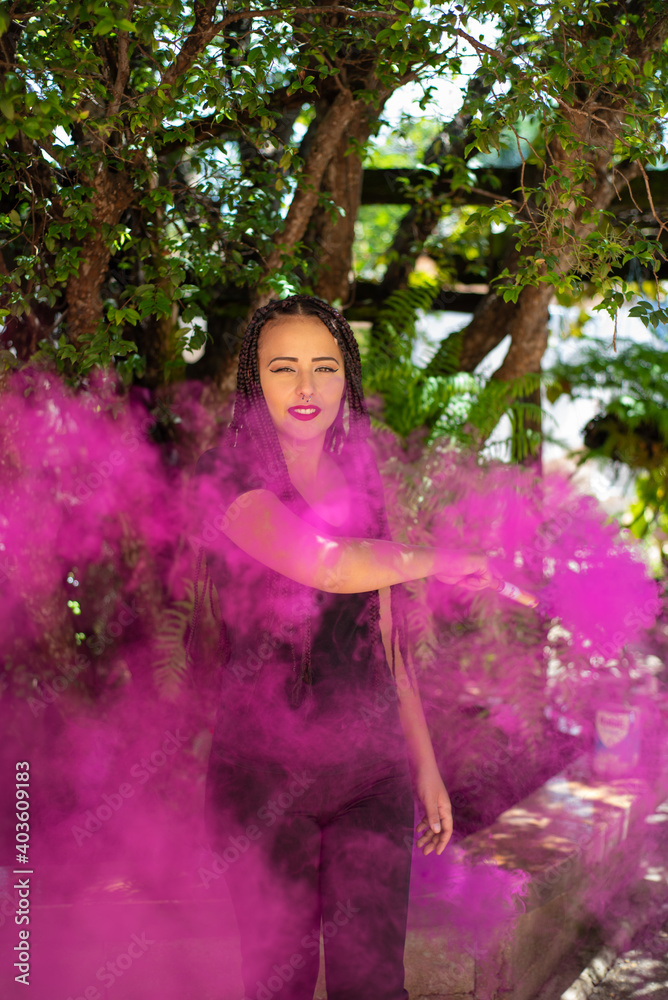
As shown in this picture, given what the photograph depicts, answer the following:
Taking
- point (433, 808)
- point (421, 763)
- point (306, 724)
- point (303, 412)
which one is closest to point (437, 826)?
point (433, 808)

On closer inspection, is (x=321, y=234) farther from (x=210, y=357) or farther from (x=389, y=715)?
(x=389, y=715)

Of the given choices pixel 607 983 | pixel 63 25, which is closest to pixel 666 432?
pixel 607 983

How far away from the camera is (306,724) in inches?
74.9

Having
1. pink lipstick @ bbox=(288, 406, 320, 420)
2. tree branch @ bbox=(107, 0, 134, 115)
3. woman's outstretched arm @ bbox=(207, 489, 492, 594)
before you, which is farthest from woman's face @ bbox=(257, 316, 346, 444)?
tree branch @ bbox=(107, 0, 134, 115)

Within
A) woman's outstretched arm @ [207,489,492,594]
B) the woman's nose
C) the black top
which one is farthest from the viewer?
the woman's nose

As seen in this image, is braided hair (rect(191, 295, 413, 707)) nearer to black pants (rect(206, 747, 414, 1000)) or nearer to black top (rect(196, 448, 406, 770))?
black top (rect(196, 448, 406, 770))

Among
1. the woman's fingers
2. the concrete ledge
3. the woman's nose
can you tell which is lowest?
the concrete ledge

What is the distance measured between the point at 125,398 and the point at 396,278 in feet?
7.30

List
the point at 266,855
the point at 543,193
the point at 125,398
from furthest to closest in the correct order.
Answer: the point at 125,398, the point at 543,193, the point at 266,855

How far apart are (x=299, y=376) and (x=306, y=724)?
87 cm

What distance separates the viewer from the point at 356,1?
2.58 m

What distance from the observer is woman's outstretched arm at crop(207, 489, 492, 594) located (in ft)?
5.85

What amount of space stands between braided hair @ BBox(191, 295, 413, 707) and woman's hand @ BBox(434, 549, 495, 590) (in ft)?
0.84

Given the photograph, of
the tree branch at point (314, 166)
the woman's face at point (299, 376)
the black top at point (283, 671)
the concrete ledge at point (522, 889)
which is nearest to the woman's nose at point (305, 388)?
the woman's face at point (299, 376)
